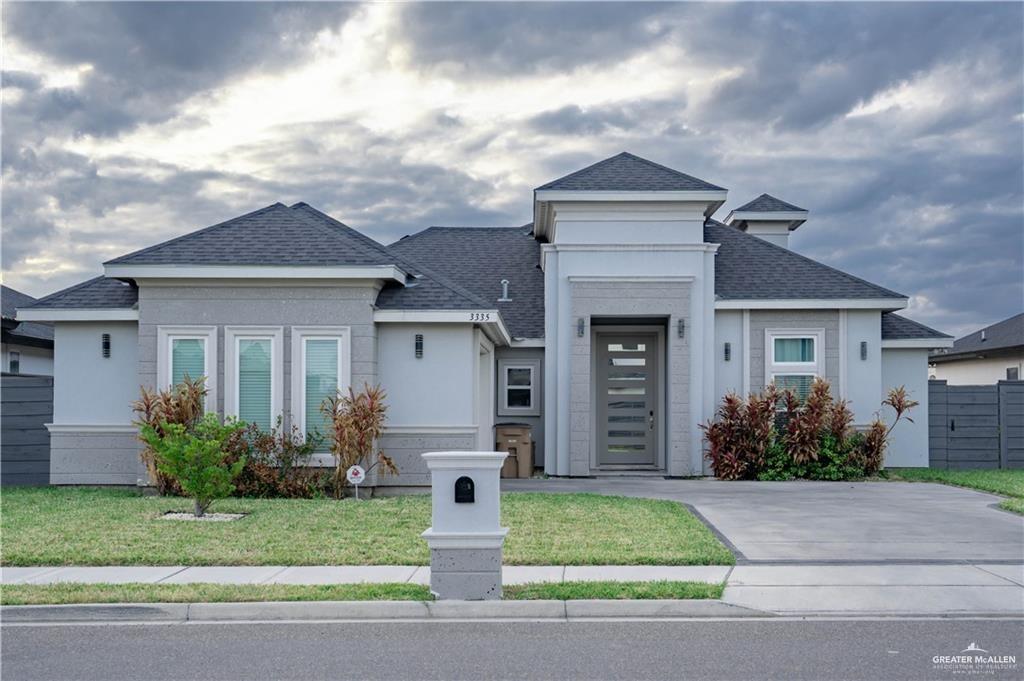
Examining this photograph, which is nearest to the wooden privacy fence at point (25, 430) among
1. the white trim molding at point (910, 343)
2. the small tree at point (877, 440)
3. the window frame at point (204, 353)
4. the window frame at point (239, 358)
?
the window frame at point (204, 353)

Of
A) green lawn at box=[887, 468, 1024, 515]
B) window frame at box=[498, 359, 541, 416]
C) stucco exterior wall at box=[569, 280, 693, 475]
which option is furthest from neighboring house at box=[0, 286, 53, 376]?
green lawn at box=[887, 468, 1024, 515]

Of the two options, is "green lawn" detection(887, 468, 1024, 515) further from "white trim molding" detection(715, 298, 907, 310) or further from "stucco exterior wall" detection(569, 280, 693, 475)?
"stucco exterior wall" detection(569, 280, 693, 475)

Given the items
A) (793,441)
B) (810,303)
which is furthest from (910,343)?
(793,441)

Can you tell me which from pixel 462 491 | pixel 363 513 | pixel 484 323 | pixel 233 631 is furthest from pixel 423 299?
pixel 233 631

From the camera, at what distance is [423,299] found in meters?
16.3

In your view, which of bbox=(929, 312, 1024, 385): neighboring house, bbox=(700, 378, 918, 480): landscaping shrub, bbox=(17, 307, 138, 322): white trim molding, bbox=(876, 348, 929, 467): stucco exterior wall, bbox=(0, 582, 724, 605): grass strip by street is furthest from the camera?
bbox=(929, 312, 1024, 385): neighboring house

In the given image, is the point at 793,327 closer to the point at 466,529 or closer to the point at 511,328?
the point at 511,328

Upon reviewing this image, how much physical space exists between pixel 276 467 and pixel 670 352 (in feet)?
27.5

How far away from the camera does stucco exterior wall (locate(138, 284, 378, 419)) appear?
52.0 feet

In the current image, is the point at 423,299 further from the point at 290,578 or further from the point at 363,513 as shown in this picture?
the point at 290,578

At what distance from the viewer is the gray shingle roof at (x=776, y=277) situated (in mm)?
19891

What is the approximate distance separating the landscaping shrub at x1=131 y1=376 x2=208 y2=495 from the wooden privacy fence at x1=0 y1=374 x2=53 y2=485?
13.4 feet

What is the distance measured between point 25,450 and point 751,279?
48.9ft

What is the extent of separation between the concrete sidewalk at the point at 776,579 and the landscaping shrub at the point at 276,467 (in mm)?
5389
